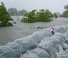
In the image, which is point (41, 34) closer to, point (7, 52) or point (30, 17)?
point (7, 52)

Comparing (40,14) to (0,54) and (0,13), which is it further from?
(0,54)

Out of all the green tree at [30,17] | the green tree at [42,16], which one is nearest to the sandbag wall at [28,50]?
the green tree at [30,17]

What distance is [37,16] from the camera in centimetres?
1736

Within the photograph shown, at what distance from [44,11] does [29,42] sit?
1383 centimetres

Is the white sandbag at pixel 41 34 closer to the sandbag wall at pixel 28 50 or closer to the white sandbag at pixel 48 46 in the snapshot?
the sandbag wall at pixel 28 50

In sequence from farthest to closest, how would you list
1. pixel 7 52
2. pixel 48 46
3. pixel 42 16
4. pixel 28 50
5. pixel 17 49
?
pixel 42 16, pixel 48 46, pixel 28 50, pixel 17 49, pixel 7 52

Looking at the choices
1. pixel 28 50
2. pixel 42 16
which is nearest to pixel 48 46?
pixel 28 50

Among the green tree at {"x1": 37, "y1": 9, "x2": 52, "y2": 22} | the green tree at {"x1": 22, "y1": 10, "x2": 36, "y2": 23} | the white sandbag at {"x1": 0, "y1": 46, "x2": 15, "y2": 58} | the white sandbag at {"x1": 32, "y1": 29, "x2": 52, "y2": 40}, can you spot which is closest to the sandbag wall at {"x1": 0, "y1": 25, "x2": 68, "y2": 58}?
the white sandbag at {"x1": 0, "y1": 46, "x2": 15, "y2": 58}

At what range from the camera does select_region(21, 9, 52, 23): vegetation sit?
53.4 feet

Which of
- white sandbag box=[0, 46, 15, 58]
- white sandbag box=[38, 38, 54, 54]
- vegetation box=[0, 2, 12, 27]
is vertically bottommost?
white sandbag box=[38, 38, 54, 54]

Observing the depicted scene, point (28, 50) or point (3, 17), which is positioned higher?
point (3, 17)

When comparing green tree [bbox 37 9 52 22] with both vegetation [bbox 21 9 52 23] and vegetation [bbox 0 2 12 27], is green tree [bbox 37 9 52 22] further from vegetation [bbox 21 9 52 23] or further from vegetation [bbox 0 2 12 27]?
vegetation [bbox 0 2 12 27]

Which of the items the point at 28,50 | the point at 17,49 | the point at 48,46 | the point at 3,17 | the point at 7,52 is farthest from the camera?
the point at 3,17

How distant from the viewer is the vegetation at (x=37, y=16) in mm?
16266
